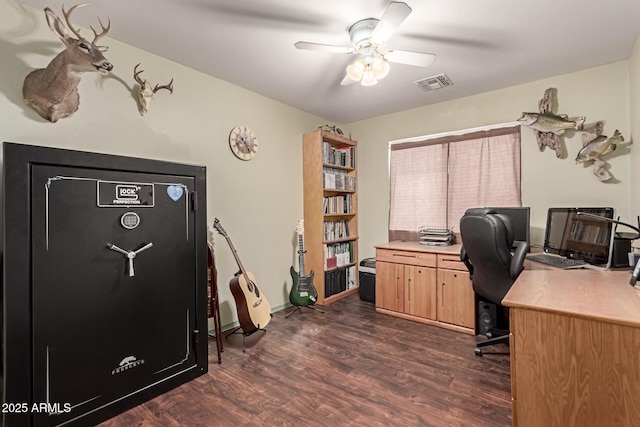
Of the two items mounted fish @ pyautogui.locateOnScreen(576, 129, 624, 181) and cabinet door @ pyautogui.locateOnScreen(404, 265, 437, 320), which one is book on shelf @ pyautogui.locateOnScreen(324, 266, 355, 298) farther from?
mounted fish @ pyautogui.locateOnScreen(576, 129, 624, 181)

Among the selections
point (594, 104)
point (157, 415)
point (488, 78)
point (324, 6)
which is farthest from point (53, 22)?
point (594, 104)

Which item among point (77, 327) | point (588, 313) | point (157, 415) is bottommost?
point (157, 415)

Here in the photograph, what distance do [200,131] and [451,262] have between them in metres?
2.68

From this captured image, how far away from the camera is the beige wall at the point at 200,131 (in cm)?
185

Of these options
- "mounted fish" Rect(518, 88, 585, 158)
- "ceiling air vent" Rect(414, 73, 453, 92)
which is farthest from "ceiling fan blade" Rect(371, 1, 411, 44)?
"mounted fish" Rect(518, 88, 585, 158)

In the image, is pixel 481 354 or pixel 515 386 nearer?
pixel 515 386

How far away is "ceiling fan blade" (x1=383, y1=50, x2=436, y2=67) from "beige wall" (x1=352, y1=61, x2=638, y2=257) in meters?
1.65

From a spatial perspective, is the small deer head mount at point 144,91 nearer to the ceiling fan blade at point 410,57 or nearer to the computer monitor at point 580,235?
the ceiling fan blade at point 410,57

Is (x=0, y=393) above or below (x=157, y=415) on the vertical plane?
above

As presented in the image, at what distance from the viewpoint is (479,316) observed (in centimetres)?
279

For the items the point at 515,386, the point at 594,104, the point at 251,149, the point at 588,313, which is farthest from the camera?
the point at 251,149

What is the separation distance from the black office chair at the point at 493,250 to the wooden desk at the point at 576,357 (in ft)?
1.90

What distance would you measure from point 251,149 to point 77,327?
2.11 meters

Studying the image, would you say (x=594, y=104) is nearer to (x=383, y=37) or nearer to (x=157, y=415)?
(x=383, y=37)
